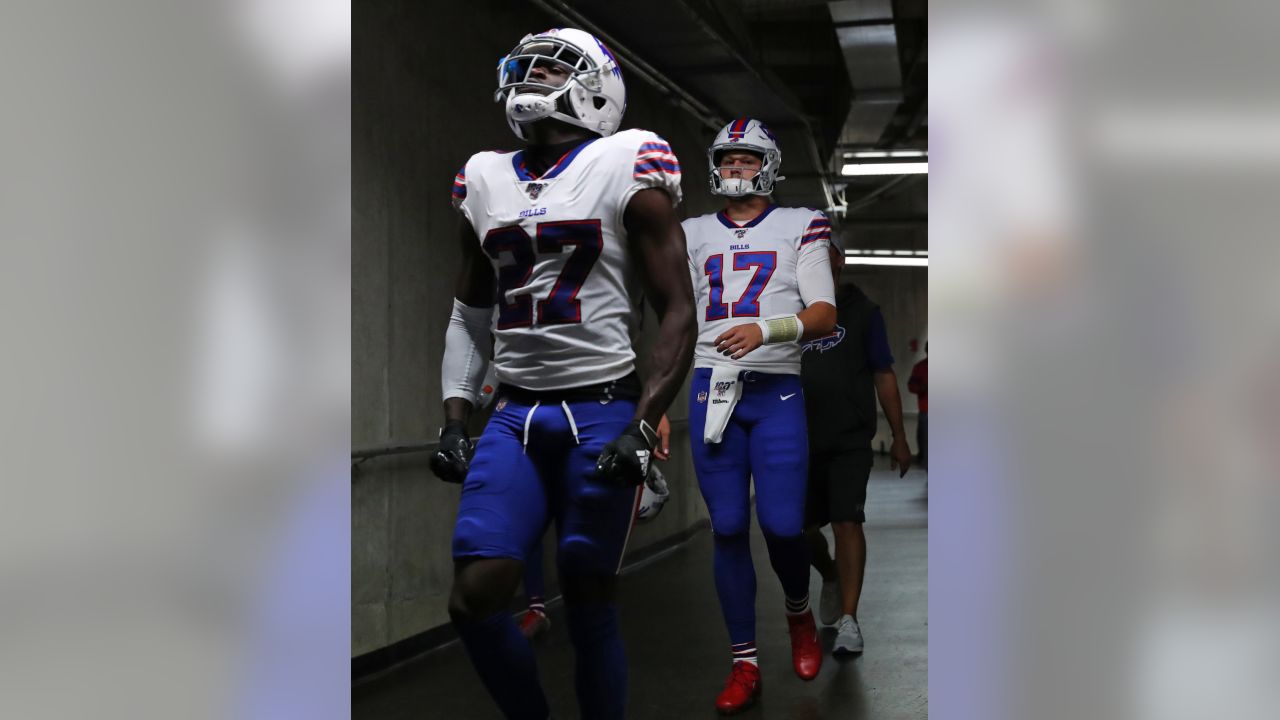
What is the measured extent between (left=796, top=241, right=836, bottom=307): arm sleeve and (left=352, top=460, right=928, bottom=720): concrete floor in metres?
1.56

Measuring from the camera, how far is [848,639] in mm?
5453

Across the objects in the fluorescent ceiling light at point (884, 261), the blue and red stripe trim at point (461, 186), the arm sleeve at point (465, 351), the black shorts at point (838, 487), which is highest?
the fluorescent ceiling light at point (884, 261)

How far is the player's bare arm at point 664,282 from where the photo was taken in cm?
296

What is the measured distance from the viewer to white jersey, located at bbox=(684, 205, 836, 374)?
15.2 feet

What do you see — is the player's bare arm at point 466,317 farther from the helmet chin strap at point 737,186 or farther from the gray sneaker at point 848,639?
the gray sneaker at point 848,639

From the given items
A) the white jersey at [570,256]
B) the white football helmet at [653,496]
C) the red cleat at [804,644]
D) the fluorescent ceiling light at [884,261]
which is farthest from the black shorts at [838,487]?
the fluorescent ceiling light at [884,261]

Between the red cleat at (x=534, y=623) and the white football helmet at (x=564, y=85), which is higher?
the white football helmet at (x=564, y=85)

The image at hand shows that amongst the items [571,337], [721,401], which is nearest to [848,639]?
[721,401]

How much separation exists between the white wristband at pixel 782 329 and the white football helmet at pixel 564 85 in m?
1.18

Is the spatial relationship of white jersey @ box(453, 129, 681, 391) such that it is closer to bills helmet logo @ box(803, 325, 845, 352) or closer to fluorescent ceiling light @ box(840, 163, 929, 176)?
bills helmet logo @ box(803, 325, 845, 352)

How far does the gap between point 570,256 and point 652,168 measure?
0.30 m

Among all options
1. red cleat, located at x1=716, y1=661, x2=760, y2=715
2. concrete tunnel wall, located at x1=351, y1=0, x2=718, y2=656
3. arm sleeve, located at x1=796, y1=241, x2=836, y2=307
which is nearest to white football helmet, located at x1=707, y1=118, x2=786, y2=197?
arm sleeve, located at x1=796, y1=241, x2=836, y2=307

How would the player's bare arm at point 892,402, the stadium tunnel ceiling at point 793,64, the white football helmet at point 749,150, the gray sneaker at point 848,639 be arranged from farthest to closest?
the stadium tunnel ceiling at point 793,64 → the player's bare arm at point 892,402 → the gray sneaker at point 848,639 → the white football helmet at point 749,150
